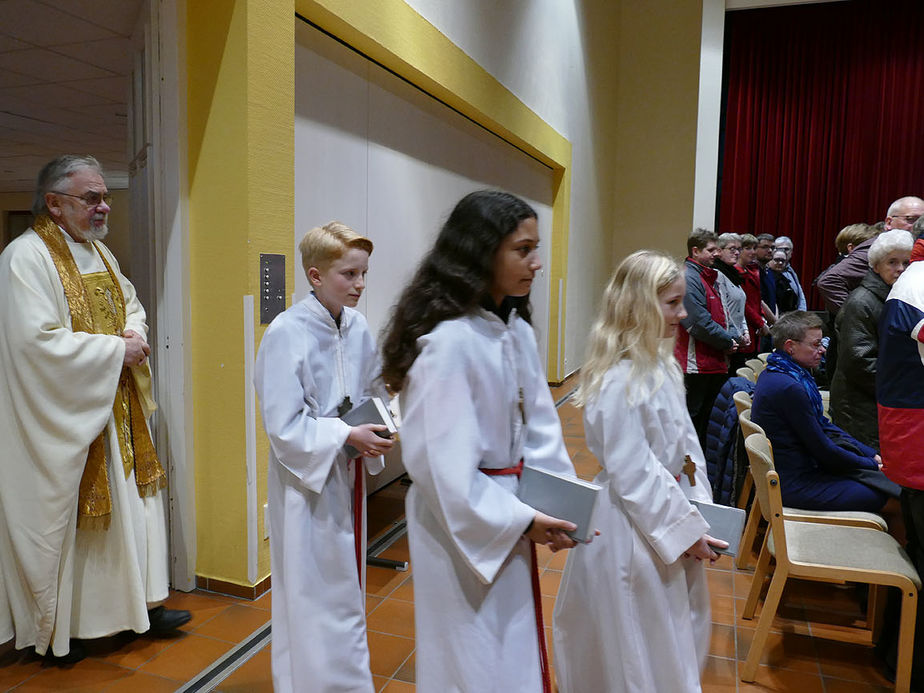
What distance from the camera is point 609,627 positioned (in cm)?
212

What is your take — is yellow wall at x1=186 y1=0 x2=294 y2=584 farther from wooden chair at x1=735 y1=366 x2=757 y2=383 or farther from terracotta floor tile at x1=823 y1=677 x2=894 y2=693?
wooden chair at x1=735 y1=366 x2=757 y2=383

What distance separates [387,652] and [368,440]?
111 cm

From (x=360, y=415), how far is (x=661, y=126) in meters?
11.9

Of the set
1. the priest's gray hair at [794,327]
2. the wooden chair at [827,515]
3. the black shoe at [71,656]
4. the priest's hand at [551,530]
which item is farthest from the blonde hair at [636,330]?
the black shoe at [71,656]

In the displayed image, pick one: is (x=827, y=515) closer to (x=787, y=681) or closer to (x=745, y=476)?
(x=787, y=681)

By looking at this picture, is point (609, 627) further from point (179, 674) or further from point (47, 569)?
point (47, 569)

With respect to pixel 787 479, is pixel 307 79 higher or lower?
higher

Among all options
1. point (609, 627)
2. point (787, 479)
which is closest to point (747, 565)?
point (787, 479)

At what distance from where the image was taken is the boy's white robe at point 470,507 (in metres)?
1.54

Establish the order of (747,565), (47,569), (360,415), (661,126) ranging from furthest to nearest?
1. (661,126)
2. (747,565)
3. (47,569)
4. (360,415)

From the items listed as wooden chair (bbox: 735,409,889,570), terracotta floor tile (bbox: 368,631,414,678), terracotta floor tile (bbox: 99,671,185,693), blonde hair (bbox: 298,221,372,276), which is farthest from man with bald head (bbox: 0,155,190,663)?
wooden chair (bbox: 735,409,889,570)

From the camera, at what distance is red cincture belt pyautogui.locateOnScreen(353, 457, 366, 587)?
2506mm

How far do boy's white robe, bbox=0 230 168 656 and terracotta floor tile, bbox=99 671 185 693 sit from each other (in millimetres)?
211

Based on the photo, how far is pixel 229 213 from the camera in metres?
3.23
